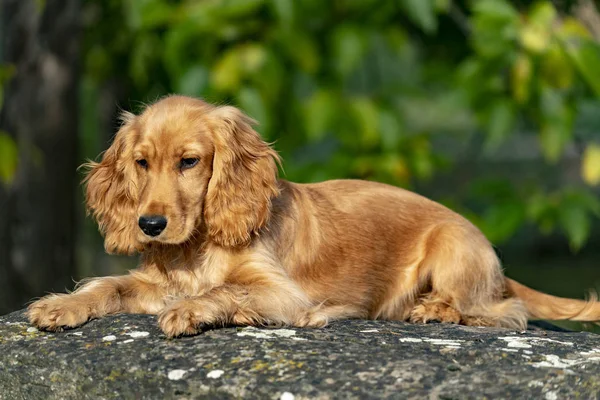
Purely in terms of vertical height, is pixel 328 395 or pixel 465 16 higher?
pixel 465 16

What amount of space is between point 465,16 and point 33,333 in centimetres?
554

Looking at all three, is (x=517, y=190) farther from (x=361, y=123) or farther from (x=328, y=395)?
(x=328, y=395)

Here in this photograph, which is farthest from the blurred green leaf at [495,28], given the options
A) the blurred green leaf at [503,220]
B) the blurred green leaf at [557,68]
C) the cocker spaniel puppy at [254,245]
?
the cocker spaniel puppy at [254,245]

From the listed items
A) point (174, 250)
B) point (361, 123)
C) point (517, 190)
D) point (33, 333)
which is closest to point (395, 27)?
point (361, 123)

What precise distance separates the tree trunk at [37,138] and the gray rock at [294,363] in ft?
14.7

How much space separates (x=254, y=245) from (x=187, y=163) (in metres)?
0.55

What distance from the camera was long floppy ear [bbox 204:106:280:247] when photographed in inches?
197

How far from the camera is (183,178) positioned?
4906mm

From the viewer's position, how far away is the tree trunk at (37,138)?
895cm

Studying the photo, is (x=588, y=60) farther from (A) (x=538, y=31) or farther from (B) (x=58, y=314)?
(B) (x=58, y=314)

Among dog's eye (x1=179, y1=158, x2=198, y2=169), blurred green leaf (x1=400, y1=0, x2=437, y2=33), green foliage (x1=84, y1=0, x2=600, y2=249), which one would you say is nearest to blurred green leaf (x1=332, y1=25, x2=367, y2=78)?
green foliage (x1=84, y1=0, x2=600, y2=249)

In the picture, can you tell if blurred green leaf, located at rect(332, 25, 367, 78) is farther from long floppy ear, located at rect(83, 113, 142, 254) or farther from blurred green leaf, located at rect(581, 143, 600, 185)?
long floppy ear, located at rect(83, 113, 142, 254)

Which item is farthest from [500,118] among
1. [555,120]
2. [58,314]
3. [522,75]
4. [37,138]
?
[37,138]

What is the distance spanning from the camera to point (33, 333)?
4.64 metres
